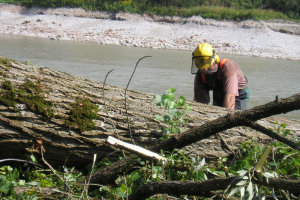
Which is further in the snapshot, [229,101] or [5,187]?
[229,101]

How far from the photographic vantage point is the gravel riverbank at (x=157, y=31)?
24266mm

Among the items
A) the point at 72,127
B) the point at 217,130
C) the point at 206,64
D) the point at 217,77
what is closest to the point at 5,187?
the point at 72,127

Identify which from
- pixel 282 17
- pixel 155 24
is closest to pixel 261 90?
pixel 155 24

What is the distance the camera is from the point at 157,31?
2748 cm

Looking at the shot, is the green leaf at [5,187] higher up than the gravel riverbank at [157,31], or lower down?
lower down

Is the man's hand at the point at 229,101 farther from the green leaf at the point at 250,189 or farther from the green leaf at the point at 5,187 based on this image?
the green leaf at the point at 5,187

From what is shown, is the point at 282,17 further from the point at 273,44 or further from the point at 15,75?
the point at 15,75

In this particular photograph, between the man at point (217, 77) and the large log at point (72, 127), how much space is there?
123cm

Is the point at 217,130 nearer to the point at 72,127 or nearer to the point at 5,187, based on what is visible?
the point at 72,127

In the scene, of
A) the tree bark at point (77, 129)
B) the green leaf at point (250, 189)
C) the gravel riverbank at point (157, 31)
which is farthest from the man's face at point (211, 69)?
the gravel riverbank at point (157, 31)

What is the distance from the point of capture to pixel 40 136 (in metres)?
2.56

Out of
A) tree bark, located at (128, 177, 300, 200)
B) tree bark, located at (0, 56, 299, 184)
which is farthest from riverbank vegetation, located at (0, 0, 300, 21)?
tree bark, located at (128, 177, 300, 200)

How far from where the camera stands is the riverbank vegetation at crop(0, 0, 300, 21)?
29.4m

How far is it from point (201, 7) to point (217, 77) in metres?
29.4
